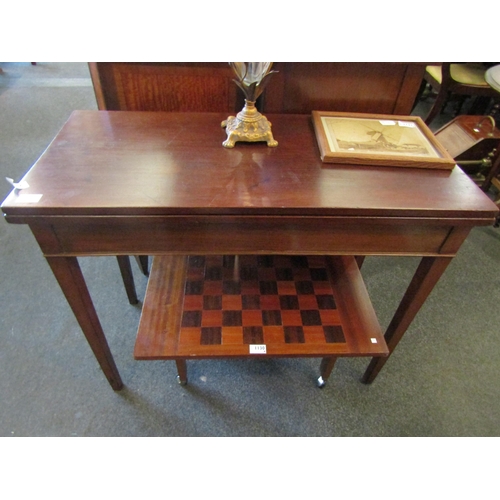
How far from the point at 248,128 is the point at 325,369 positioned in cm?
67

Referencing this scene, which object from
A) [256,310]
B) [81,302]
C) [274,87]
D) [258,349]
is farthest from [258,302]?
[274,87]

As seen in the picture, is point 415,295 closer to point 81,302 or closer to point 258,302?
point 258,302

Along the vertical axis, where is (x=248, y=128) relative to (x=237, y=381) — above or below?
above

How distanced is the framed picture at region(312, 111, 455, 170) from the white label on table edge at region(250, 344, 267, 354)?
426 millimetres

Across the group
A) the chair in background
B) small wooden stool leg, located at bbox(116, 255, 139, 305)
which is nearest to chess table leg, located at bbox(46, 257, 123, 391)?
small wooden stool leg, located at bbox(116, 255, 139, 305)

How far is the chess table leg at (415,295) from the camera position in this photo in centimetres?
72

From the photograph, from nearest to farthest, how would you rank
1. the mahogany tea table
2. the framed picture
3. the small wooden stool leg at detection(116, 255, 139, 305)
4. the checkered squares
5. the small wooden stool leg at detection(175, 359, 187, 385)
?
the mahogany tea table
the framed picture
the checkered squares
the small wooden stool leg at detection(175, 359, 187, 385)
the small wooden stool leg at detection(116, 255, 139, 305)

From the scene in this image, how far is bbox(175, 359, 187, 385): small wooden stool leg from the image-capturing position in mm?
903

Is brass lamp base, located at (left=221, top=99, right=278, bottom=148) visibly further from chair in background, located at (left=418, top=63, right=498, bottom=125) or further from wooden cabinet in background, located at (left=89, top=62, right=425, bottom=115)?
chair in background, located at (left=418, top=63, right=498, bottom=125)

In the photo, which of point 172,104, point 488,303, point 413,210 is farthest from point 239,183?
point 488,303

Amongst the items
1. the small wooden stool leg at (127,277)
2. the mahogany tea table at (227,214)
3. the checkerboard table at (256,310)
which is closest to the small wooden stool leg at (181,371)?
the checkerboard table at (256,310)

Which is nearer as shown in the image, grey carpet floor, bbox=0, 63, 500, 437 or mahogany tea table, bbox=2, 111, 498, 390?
mahogany tea table, bbox=2, 111, 498, 390

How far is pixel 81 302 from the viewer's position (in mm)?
741

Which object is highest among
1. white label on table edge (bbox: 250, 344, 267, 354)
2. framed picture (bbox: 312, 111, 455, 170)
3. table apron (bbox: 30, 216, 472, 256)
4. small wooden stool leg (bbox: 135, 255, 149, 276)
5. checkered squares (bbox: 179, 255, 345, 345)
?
framed picture (bbox: 312, 111, 455, 170)
